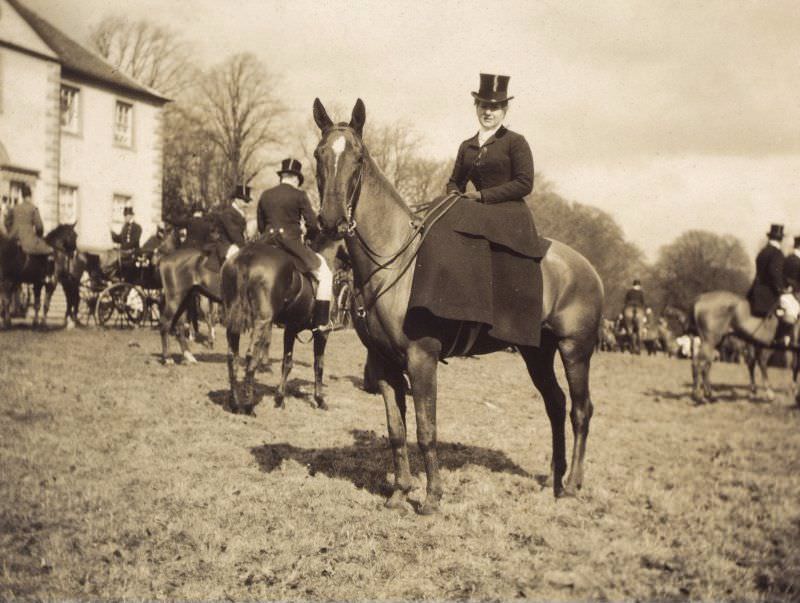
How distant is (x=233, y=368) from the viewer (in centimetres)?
1009

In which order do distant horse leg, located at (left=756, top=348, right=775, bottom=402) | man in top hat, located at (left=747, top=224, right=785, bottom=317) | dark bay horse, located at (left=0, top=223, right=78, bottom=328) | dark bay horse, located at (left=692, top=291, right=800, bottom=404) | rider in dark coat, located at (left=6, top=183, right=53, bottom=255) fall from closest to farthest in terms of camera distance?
man in top hat, located at (left=747, top=224, right=785, bottom=317) < dark bay horse, located at (left=692, top=291, right=800, bottom=404) < distant horse leg, located at (left=756, top=348, right=775, bottom=402) < dark bay horse, located at (left=0, top=223, right=78, bottom=328) < rider in dark coat, located at (left=6, top=183, right=53, bottom=255)

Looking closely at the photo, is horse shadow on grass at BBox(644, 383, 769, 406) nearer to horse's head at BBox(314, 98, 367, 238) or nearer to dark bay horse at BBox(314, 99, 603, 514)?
dark bay horse at BBox(314, 99, 603, 514)

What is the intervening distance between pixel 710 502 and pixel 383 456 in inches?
132

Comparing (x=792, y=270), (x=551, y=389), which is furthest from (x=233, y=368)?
(x=792, y=270)

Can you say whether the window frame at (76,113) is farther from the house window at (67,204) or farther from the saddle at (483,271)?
the saddle at (483,271)

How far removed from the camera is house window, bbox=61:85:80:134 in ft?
104

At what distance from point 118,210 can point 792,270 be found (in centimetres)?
2963

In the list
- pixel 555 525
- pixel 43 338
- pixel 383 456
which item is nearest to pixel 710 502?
pixel 555 525

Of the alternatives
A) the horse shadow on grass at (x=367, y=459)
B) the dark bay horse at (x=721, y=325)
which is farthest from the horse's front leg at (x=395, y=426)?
the dark bay horse at (x=721, y=325)

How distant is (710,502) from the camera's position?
6.80 meters

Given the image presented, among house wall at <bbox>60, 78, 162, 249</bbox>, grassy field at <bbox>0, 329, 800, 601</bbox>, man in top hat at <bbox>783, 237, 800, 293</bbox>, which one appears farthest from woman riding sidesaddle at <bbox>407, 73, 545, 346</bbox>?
house wall at <bbox>60, 78, 162, 249</bbox>

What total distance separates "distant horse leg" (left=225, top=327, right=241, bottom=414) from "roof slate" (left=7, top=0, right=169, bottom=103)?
83.5ft

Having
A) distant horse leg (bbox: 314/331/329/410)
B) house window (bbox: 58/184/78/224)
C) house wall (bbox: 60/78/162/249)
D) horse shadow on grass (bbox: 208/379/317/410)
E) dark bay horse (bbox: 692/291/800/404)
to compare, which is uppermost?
house wall (bbox: 60/78/162/249)

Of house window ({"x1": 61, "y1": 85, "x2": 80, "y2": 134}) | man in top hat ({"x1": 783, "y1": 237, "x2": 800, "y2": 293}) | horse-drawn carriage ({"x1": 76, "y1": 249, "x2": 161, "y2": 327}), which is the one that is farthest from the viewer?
house window ({"x1": 61, "y1": 85, "x2": 80, "y2": 134})
